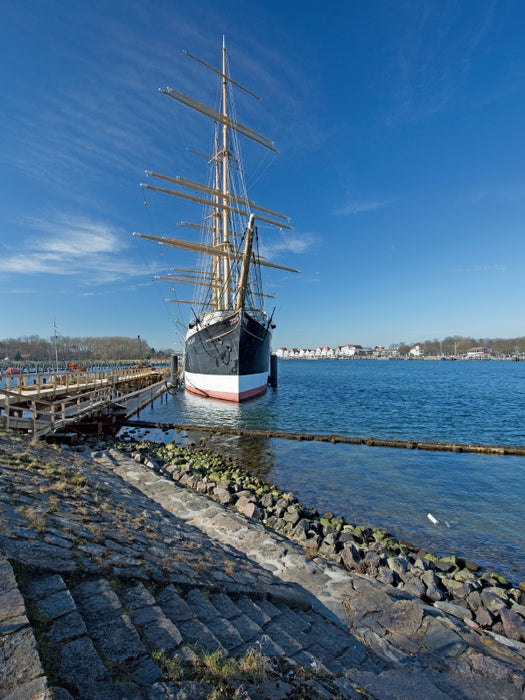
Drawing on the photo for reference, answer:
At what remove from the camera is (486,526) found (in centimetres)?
938

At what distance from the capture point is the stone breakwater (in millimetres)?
5598

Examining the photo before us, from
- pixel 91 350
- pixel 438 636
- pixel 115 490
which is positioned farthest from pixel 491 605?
pixel 91 350

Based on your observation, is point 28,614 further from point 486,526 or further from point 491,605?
point 486,526

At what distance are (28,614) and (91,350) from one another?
18119 centimetres

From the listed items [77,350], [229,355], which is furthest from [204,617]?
[77,350]

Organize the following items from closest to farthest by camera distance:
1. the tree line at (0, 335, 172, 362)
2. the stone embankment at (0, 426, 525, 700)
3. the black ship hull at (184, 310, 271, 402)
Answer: the stone embankment at (0, 426, 525, 700), the black ship hull at (184, 310, 271, 402), the tree line at (0, 335, 172, 362)

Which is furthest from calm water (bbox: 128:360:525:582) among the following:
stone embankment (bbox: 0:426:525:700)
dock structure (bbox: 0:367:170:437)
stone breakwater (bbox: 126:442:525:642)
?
dock structure (bbox: 0:367:170:437)

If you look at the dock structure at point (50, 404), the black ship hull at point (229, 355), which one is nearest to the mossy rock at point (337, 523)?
the dock structure at point (50, 404)

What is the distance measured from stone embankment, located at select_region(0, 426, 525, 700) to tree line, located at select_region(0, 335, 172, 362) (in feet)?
511

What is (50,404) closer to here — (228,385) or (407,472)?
(407,472)

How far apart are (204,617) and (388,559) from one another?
459cm

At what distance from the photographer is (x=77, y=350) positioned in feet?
536

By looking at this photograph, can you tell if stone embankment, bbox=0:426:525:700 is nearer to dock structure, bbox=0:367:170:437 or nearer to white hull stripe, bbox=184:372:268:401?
dock structure, bbox=0:367:170:437

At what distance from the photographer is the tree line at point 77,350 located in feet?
493
